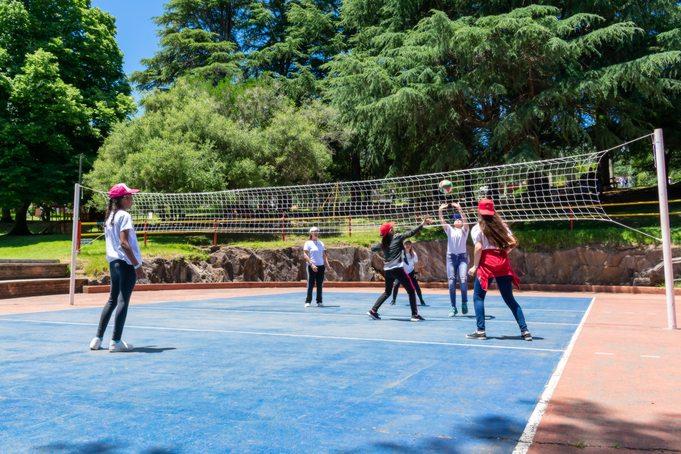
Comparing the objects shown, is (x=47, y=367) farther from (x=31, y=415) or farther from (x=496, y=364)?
(x=496, y=364)

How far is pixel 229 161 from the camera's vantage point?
24.0 metres

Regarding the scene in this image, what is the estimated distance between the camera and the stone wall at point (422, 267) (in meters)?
16.6

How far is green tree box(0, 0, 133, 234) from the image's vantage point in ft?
89.9

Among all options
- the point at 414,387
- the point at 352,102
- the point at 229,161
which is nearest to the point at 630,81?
the point at 352,102

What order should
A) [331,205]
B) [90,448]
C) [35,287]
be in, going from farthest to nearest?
[331,205], [35,287], [90,448]

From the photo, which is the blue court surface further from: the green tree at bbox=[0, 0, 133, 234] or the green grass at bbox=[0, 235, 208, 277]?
the green tree at bbox=[0, 0, 133, 234]

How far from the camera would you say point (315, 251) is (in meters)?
12.1

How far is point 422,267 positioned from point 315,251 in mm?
7318

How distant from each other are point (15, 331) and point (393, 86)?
16.0 m

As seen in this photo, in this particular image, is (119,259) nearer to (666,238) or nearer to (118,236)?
(118,236)

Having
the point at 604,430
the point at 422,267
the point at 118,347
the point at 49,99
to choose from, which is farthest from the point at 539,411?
the point at 49,99

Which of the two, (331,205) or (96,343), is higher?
(331,205)

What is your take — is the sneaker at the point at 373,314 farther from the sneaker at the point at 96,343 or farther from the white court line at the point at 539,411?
the sneaker at the point at 96,343

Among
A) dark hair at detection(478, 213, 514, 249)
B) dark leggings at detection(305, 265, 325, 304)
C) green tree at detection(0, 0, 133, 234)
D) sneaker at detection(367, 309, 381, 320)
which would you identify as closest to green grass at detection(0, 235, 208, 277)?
green tree at detection(0, 0, 133, 234)
